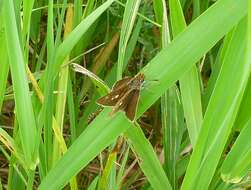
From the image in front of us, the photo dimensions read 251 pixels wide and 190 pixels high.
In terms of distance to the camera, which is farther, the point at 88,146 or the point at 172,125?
the point at 172,125

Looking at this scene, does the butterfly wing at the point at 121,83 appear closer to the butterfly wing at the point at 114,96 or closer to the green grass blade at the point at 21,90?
the butterfly wing at the point at 114,96

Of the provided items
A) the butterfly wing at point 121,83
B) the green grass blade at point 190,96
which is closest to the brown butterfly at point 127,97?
the butterfly wing at point 121,83

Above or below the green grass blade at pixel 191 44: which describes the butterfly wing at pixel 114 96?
below

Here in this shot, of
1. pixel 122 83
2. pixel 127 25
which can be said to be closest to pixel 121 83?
pixel 122 83

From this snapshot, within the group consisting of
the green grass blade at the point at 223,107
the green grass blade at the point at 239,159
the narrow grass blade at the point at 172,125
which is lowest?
the narrow grass blade at the point at 172,125

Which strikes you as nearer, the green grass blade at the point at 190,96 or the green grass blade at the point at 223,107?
the green grass blade at the point at 223,107

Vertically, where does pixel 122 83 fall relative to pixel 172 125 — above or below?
above

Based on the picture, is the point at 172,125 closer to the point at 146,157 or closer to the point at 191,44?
the point at 146,157
